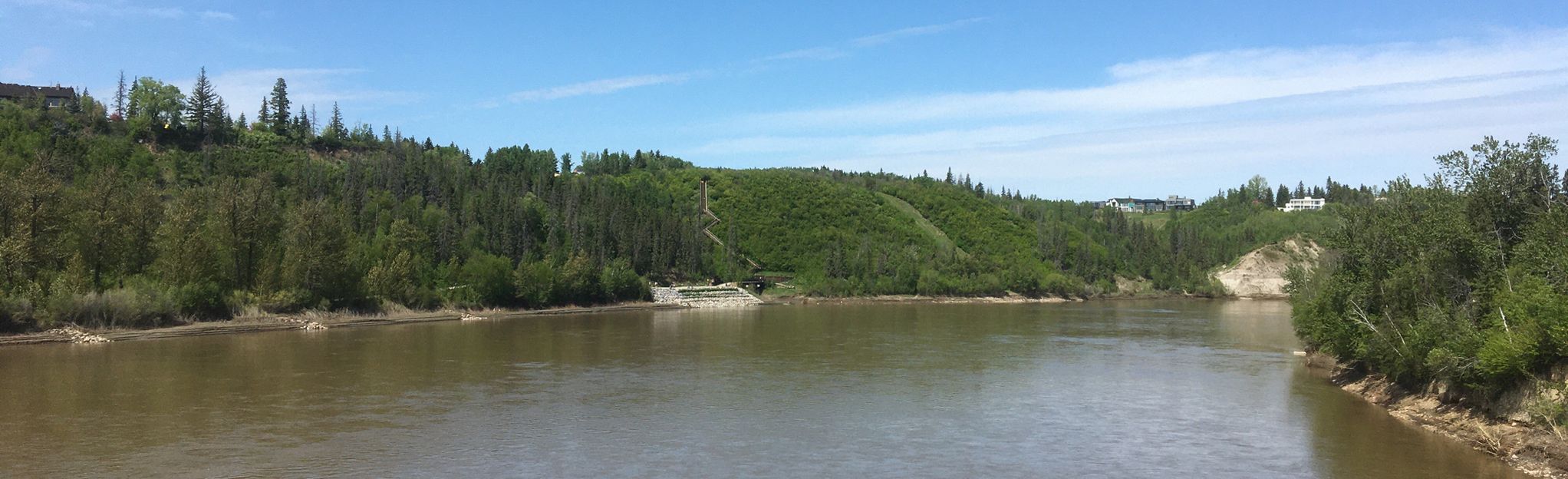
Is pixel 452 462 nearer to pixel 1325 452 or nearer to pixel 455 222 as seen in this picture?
pixel 1325 452

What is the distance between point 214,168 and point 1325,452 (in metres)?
128

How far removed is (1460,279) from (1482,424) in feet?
20.1

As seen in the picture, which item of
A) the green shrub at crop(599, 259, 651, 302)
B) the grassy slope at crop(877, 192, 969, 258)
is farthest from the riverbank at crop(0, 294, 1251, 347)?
the grassy slope at crop(877, 192, 969, 258)

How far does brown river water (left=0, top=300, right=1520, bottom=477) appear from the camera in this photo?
24.5m

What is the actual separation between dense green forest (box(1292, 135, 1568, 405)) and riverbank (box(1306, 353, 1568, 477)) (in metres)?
0.57

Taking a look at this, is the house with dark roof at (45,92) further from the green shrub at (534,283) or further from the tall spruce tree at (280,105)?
the green shrub at (534,283)

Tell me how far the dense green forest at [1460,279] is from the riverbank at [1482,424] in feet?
1.85

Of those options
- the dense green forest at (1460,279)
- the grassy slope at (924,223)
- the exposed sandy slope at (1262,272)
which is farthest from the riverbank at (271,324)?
the exposed sandy slope at (1262,272)

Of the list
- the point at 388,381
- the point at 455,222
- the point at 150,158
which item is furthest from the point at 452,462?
the point at 150,158

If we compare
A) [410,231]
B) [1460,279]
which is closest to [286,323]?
[410,231]

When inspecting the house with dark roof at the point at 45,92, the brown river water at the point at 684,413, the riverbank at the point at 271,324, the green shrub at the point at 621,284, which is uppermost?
the house with dark roof at the point at 45,92

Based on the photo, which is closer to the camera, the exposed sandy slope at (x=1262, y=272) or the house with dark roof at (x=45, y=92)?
the house with dark roof at (x=45, y=92)

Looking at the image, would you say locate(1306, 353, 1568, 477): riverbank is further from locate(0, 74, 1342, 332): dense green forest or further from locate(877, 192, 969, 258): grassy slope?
locate(877, 192, 969, 258): grassy slope

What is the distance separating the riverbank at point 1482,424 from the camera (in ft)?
77.0
